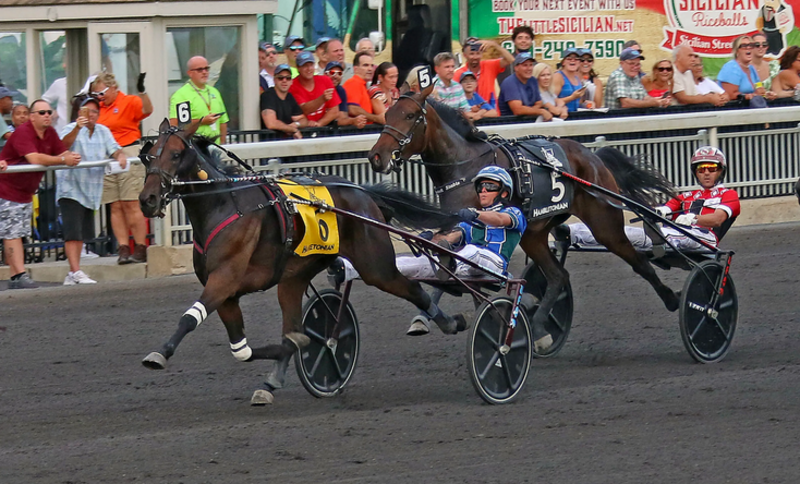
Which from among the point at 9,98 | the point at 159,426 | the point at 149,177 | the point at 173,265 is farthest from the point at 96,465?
the point at 9,98

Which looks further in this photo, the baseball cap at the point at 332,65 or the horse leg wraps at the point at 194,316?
the baseball cap at the point at 332,65

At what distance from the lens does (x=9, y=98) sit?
1141 cm

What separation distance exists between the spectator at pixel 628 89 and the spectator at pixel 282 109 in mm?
3413

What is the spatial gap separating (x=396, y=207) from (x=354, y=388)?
1025 millimetres

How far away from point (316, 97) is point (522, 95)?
2.02m

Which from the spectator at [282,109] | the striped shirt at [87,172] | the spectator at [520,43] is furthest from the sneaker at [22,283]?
the spectator at [520,43]

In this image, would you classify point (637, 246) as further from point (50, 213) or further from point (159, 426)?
point (50, 213)

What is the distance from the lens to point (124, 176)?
1066cm

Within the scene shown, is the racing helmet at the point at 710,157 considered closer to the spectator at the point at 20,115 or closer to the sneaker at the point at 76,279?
the sneaker at the point at 76,279

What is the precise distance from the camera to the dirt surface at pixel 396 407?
214 inches

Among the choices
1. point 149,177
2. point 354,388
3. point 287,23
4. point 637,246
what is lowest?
point 354,388

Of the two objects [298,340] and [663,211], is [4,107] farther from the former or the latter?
[663,211]

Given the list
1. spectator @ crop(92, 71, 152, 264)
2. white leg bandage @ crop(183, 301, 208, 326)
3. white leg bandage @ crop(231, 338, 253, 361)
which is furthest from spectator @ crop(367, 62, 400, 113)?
white leg bandage @ crop(183, 301, 208, 326)

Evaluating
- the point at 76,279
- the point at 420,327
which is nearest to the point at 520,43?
the point at 76,279
